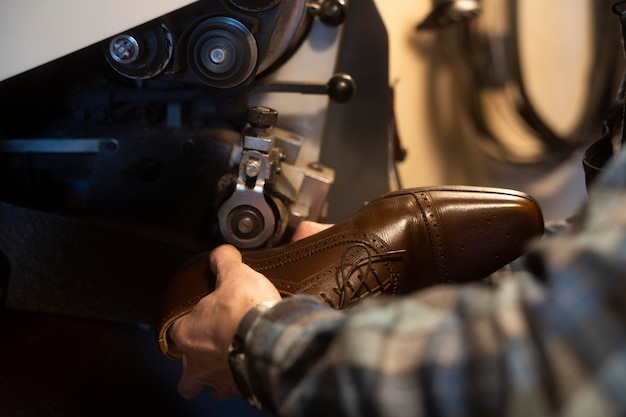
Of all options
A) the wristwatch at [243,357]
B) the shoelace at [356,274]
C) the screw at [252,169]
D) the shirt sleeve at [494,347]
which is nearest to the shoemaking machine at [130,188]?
the screw at [252,169]

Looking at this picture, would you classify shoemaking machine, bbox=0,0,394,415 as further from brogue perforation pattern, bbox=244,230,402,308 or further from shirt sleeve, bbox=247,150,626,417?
shirt sleeve, bbox=247,150,626,417

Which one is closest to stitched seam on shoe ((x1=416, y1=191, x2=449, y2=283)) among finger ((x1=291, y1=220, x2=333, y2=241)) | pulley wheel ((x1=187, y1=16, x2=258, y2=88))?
finger ((x1=291, y1=220, x2=333, y2=241))

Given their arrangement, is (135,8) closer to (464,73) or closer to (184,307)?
(184,307)

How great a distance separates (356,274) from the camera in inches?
29.9

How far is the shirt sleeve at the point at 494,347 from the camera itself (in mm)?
351

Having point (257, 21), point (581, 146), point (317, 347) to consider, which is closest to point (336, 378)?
point (317, 347)

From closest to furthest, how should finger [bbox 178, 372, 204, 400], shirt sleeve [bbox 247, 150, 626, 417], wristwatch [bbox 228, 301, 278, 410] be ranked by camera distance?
shirt sleeve [bbox 247, 150, 626, 417]
wristwatch [bbox 228, 301, 278, 410]
finger [bbox 178, 372, 204, 400]

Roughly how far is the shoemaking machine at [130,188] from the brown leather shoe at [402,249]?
3.8 inches

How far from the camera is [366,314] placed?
0.45 meters

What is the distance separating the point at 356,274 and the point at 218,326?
23 cm

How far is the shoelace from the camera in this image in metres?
0.74

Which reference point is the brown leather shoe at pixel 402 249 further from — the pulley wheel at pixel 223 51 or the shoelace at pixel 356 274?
the pulley wheel at pixel 223 51

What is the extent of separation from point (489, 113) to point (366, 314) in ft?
4.18

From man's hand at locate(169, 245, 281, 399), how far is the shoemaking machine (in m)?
0.18
